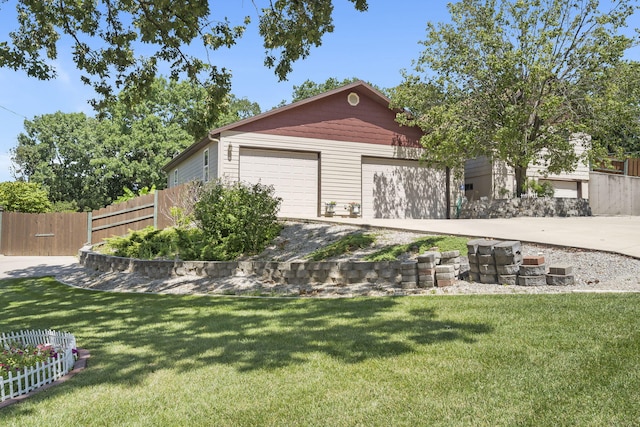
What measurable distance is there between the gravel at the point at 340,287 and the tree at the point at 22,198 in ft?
49.8

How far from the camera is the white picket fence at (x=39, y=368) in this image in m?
3.74

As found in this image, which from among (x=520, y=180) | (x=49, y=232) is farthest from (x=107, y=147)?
(x=520, y=180)

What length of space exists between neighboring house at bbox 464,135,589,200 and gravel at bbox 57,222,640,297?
10687mm

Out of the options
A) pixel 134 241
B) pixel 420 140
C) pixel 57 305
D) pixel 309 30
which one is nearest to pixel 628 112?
pixel 420 140

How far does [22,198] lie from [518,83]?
25789 mm

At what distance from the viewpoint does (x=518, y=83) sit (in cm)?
1642

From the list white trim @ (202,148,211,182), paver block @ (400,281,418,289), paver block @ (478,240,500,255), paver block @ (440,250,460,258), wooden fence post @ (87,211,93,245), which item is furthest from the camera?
wooden fence post @ (87,211,93,245)

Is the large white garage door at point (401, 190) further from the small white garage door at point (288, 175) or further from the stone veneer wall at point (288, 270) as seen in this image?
the stone veneer wall at point (288, 270)

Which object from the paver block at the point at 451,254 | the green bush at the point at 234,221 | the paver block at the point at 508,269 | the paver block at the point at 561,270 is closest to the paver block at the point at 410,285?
the paver block at the point at 451,254

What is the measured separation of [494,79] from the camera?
1795 cm

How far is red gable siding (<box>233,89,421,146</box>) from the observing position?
17.1 m

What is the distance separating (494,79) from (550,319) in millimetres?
15121

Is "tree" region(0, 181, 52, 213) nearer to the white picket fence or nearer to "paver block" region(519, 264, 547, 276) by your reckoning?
the white picket fence

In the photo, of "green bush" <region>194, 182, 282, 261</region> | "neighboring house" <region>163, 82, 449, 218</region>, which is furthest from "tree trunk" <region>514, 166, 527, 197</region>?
"green bush" <region>194, 182, 282, 261</region>
